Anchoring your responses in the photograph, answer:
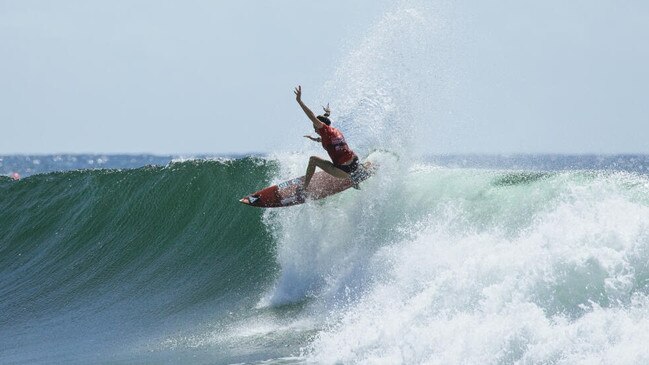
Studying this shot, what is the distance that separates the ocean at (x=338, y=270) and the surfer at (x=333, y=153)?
521mm

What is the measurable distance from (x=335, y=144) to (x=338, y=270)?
68.1 inches

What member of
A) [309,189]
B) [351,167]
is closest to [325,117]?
[351,167]

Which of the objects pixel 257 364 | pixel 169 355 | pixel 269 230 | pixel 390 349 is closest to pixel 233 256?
pixel 269 230

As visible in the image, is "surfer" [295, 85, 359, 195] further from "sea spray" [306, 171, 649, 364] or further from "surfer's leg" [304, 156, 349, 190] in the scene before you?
→ "sea spray" [306, 171, 649, 364]

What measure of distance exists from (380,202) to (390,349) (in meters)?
4.14

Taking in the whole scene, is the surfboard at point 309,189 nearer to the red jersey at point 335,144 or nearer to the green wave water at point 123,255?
the red jersey at point 335,144

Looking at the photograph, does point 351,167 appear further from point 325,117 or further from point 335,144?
point 325,117

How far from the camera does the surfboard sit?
13.0m

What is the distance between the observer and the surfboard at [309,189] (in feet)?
42.8

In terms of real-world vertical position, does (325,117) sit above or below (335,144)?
above

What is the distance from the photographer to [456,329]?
870 centimetres

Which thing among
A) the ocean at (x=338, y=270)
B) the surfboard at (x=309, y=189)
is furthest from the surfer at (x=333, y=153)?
the ocean at (x=338, y=270)

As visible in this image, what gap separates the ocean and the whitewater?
1.0 inches

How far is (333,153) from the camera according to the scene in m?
12.4
